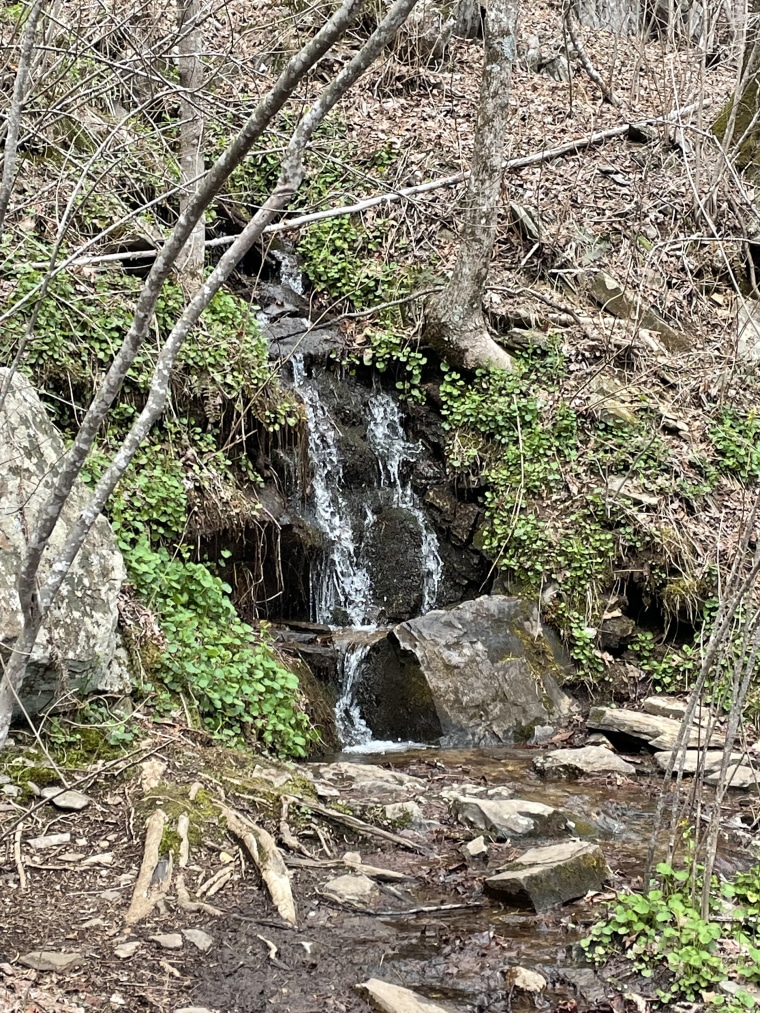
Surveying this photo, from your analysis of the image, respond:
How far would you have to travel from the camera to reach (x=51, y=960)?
2863mm

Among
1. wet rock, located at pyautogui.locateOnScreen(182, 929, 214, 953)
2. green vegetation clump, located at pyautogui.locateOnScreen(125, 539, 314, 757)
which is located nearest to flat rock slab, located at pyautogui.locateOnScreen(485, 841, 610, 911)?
wet rock, located at pyautogui.locateOnScreen(182, 929, 214, 953)

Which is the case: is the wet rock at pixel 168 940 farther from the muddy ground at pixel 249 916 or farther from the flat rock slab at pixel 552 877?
the flat rock slab at pixel 552 877

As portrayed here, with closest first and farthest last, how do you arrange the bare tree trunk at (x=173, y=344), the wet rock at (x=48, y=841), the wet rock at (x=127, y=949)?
1. the bare tree trunk at (x=173, y=344)
2. the wet rock at (x=127, y=949)
3. the wet rock at (x=48, y=841)

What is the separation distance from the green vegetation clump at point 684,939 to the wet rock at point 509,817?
1140 mm

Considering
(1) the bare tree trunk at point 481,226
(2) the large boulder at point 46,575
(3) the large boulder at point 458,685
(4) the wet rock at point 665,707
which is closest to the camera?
(2) the large boulder at point 46,575

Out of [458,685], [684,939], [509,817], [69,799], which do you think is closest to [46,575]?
[69,799]

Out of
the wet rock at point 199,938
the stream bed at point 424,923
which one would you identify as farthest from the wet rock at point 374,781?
the wet rock at point 199,938

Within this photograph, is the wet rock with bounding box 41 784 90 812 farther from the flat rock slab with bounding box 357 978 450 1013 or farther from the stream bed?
the flat rock slab with bounding box 357 978 450 1013

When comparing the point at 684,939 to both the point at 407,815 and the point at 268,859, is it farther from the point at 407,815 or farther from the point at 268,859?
the point at 407,815

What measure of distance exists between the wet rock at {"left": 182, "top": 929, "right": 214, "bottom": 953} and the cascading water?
378 centimetres

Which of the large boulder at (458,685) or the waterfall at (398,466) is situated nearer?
the large boulder at (458,685)

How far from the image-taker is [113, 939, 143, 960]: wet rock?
2.97m

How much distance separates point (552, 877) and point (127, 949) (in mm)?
1884

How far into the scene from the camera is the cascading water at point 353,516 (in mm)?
7770
